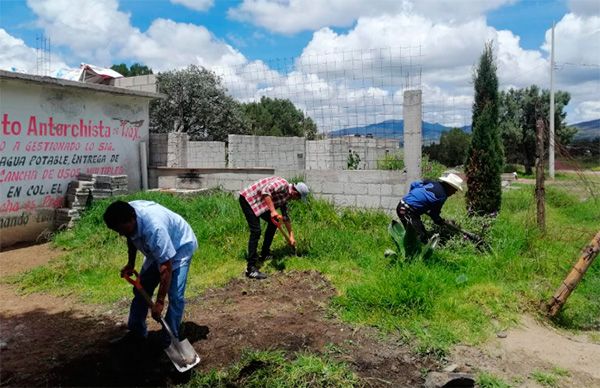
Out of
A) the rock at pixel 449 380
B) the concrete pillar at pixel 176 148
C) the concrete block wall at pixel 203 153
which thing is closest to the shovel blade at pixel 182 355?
the rock at pixel 449 380

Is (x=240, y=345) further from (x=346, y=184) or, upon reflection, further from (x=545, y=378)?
(x=346, y=184)

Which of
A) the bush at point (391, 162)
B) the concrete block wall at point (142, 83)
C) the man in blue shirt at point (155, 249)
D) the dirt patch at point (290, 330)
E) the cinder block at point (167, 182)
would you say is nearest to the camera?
the man in blue shirt at point (155, 249)

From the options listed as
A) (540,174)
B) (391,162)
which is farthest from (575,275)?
(391,162)

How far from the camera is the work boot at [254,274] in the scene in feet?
18.5

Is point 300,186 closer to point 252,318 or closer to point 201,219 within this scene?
A: point 252,318

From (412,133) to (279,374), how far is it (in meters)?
4.61

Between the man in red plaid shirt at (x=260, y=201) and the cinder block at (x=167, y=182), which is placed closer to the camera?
the man in red plaid shirt at (x=260, y=201)

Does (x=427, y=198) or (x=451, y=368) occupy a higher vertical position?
(x=427, y=198)

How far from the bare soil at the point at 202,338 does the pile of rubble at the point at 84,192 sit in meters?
2.76

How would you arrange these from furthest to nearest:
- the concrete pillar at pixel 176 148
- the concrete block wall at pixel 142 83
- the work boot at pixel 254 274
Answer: the concrete block wall at pixel 142 83
the concrete pillar at pixel 176 148
the work boot at pixel 254 274

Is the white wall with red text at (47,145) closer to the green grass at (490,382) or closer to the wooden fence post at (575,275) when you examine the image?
the green grass at (490,382)

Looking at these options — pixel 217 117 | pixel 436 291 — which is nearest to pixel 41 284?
pixel 436 291

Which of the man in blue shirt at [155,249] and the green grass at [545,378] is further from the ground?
the man in blue shirt at [155,249]

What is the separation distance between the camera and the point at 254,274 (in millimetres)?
5633
